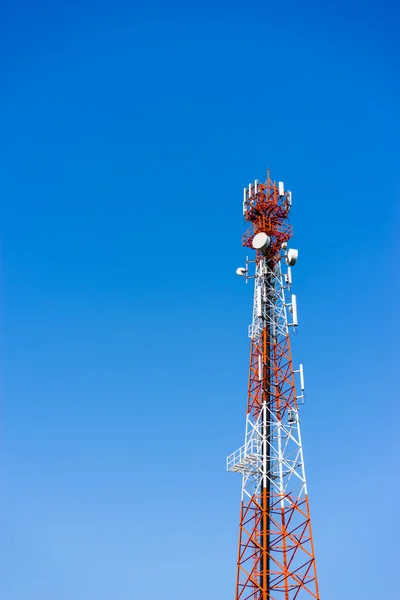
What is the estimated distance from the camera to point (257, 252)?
222 feet

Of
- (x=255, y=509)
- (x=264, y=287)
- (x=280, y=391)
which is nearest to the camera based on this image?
(x=255, y=509)

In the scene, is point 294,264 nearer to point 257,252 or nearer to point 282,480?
point 257,252

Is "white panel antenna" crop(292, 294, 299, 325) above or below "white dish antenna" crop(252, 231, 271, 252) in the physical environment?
below

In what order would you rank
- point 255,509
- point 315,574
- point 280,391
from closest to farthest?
point 315,574 → point 255,509 → point 280,391

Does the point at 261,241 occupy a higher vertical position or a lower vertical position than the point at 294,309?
higher

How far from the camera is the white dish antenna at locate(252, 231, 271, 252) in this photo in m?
65.2

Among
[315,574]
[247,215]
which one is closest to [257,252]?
[247,215]

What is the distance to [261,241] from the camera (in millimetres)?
65375

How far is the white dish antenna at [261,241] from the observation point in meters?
65.2

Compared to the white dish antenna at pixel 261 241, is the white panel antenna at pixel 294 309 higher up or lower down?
lower down

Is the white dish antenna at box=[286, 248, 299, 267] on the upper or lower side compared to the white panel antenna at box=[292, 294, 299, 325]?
upper

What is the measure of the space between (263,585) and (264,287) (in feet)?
82.3

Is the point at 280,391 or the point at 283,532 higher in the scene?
the point at 280,391

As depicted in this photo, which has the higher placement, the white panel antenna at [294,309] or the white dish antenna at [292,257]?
the white dish antenna at [292,257]
